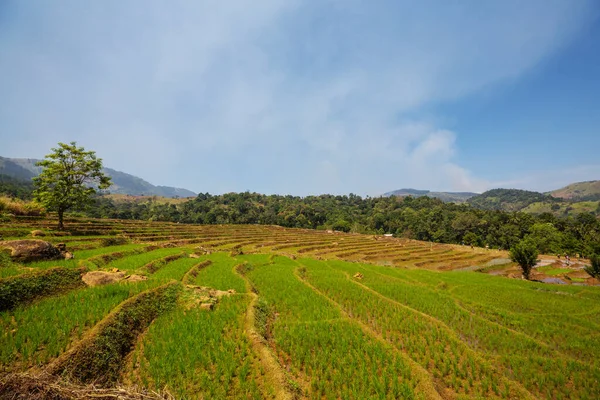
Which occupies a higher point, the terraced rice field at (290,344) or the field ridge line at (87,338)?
the field ridge line at (87,338)

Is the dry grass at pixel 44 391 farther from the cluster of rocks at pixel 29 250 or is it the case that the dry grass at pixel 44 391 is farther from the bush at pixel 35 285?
the cluster of rocks at pixel 29 250

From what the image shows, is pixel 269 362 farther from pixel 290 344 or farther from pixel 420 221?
pixel 420 221

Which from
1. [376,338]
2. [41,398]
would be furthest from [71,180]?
[376,338]

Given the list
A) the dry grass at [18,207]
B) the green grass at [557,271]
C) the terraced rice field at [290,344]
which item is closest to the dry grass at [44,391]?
the terraced rice field at [290,344]

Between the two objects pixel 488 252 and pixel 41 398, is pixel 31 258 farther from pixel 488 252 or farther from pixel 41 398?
pixel 488 252

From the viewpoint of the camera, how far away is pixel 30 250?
41.5 ft

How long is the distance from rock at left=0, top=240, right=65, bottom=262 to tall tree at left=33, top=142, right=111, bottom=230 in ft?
52.5

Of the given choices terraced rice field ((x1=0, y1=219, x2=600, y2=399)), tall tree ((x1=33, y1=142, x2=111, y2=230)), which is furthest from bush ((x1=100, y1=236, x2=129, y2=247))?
terraced rice field ((x1=0, y1=219, x2=600, y2=399))

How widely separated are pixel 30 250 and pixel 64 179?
18864 millimetres

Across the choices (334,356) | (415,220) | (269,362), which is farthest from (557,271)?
(415,220)

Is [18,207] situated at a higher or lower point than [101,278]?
higher

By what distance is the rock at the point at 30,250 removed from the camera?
1214 centimetres

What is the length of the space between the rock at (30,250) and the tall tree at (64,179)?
16.0m

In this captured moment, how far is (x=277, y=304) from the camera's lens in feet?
42.8
